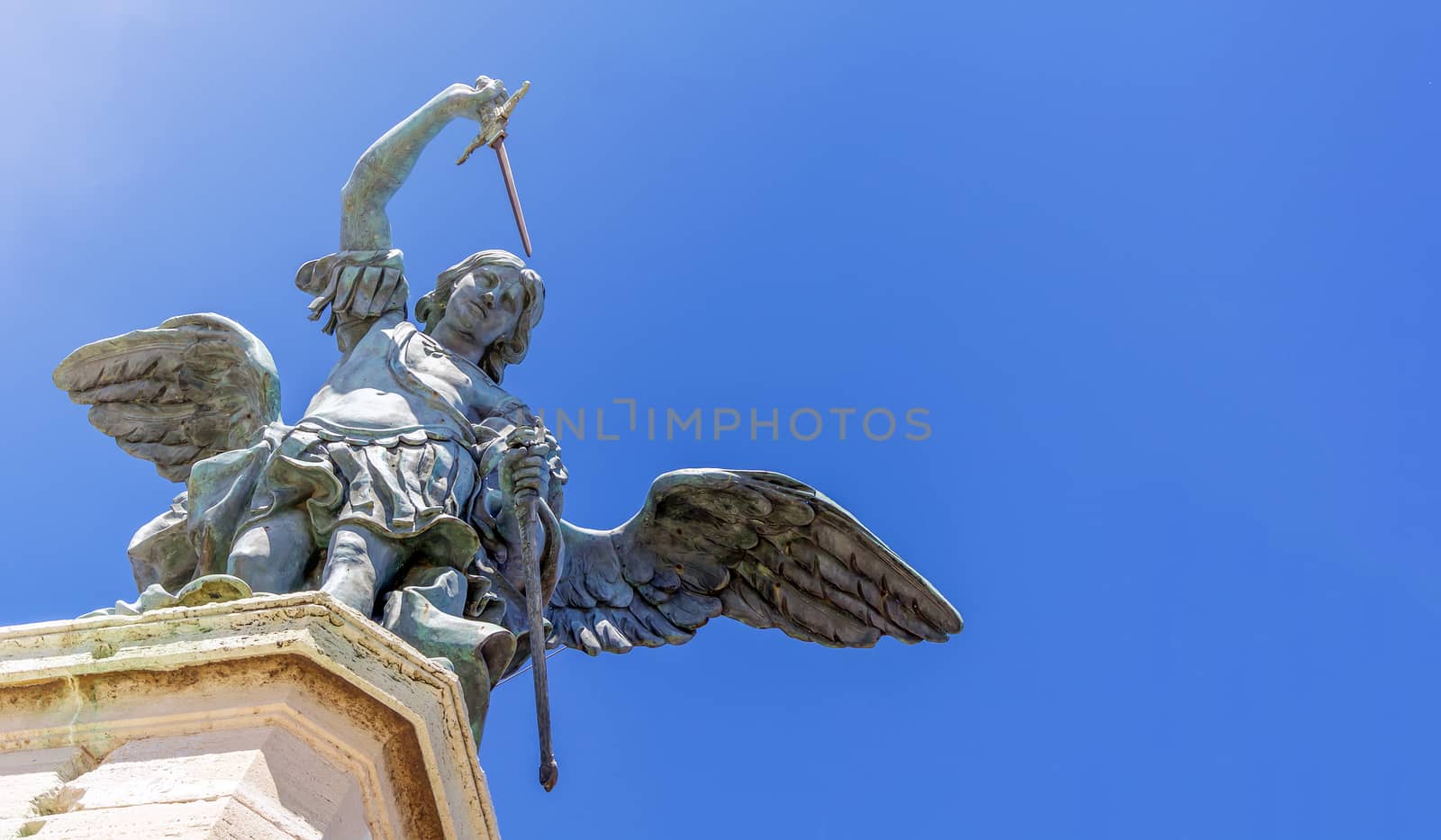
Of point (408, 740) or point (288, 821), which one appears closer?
point (288, 821)

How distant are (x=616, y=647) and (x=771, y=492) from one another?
3.17 feet

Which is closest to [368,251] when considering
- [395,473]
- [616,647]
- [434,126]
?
[434,126]

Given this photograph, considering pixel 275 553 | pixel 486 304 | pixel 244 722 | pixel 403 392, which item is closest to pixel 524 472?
pixel 403 392

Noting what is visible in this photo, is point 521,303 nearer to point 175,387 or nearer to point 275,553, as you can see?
point 175,387

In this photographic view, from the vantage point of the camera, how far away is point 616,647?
688cm

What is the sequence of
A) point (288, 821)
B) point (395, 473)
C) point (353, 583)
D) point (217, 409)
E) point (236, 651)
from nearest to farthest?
point (288, 821), point (236, 651), point (353, 583), point (395, 473), point (217, 409)

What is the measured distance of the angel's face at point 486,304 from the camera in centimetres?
704

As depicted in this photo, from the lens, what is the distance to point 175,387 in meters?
7.04

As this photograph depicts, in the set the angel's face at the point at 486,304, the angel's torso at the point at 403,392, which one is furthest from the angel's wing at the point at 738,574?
the angel's face at the point at 486,304

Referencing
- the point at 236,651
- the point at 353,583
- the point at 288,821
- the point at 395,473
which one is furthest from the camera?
the point at 395,473

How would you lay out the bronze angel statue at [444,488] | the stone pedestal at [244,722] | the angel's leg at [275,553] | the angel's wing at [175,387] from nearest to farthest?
the stone pedestal at [244,722] < the angel's leg at [275,553] < the bronze angel statue at [444,488] < the angel's wing at [175,387]

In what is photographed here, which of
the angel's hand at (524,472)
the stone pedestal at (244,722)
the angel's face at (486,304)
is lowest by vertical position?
the stone pedestal at (244,722)

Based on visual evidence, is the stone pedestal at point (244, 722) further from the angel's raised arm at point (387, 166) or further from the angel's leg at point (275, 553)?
the angel's raised arm at point (387, 166)

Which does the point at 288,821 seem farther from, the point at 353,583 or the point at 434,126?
the point at 434,126
